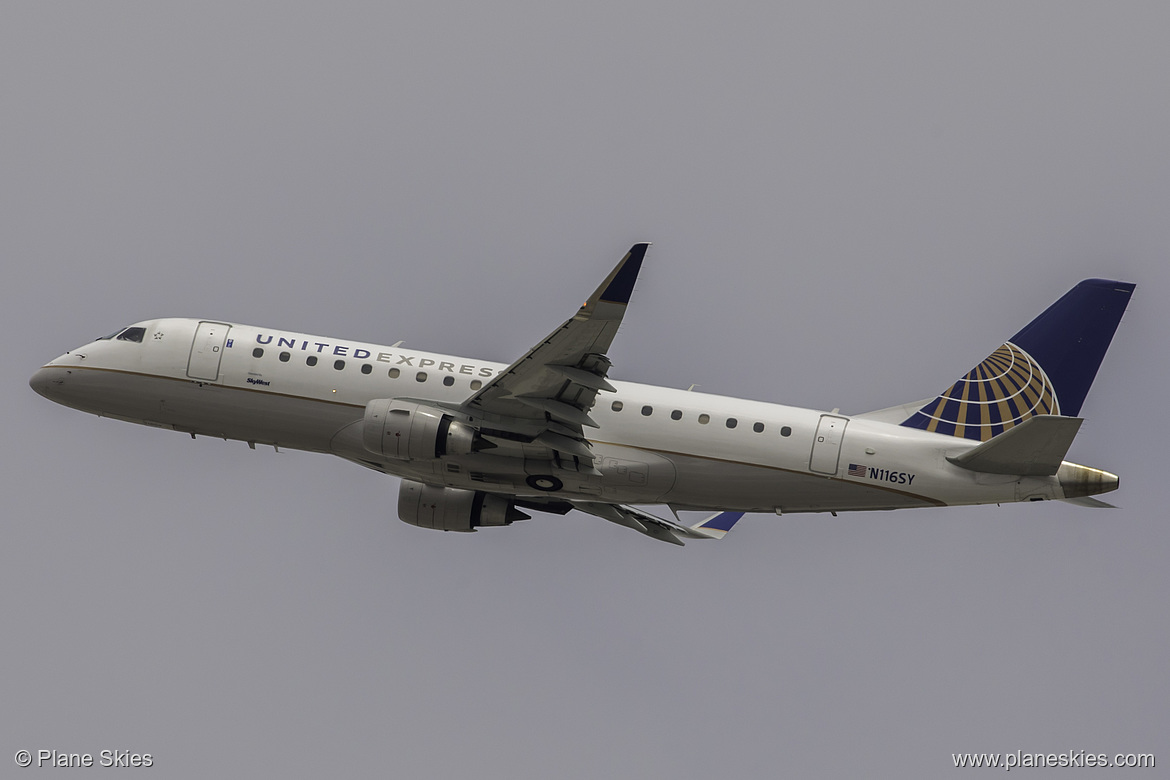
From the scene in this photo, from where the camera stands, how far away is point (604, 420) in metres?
41.7

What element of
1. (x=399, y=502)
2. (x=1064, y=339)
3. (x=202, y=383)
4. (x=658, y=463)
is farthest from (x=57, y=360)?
(x=1064, y=339)

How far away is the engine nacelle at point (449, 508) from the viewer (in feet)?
150

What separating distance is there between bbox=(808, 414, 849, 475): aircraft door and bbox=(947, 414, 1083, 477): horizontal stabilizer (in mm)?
3016

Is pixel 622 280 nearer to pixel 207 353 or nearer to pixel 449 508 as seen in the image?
pixel 449 508

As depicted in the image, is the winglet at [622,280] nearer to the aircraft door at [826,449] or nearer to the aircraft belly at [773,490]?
the aircraft belly at [773,490]

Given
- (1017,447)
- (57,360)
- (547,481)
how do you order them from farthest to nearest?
(57,360)
(547,481)
(1017,447)

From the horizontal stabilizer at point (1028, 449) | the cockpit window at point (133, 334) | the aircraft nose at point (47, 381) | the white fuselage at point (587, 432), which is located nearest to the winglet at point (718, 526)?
the white fuselage at point (587, 432)

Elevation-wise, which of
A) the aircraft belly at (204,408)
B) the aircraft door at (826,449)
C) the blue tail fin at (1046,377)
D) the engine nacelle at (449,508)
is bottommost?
the engine nacelle at (449,508)

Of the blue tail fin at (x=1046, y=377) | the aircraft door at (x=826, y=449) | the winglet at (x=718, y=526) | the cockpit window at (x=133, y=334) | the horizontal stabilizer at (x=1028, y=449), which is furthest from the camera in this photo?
the winglet at (x=718, y=526)

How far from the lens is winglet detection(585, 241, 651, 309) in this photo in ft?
117

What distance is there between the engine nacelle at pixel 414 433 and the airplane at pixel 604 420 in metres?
0.04

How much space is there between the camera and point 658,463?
41.2 meters

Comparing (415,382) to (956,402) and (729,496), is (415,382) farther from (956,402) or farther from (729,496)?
(956,402)

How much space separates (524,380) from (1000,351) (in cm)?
1408
